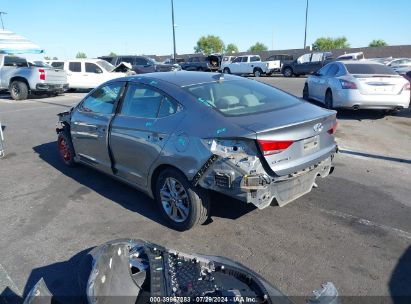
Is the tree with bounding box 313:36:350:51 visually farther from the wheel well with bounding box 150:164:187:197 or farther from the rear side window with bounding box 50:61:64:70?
the wheel well with bounding box 150:164:187:197

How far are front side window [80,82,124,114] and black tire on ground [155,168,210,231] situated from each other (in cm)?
139

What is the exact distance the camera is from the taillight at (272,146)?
131 inches

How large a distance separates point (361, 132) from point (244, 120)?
19.3ft

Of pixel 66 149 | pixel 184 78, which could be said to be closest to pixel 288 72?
pixel 66 149

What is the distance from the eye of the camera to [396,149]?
7.17 meters

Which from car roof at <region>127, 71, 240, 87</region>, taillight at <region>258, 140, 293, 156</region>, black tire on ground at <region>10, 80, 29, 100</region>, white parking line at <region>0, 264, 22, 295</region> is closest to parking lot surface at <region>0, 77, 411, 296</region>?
white parking line at <region>0, 264, 22, 295</region>

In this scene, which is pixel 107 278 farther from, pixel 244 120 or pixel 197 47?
pixel 197 47

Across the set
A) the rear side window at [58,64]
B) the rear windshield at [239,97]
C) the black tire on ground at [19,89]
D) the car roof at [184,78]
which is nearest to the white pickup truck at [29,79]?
the black tire on ground at [19,89]

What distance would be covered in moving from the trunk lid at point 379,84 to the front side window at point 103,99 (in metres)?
6.70

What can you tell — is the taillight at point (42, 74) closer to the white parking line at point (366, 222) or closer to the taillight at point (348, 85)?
the taillight at point (348, 85)

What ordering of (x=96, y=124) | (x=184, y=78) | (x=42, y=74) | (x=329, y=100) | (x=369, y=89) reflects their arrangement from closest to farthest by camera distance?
(x=184, y=78), (x=96, y=124), (x=369, y=89), (x=329, y=100), (x=42, y=74)

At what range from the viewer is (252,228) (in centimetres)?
407

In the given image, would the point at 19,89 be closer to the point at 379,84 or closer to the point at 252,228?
the point at 379,84

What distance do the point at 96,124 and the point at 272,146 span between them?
8.68 feet
